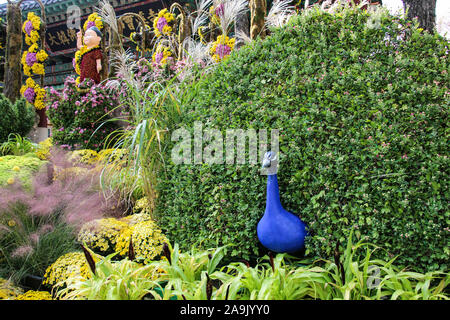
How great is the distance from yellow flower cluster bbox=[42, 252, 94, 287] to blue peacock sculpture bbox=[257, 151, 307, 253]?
51.6 inches

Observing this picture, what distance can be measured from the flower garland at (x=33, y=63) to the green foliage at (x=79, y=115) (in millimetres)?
5085

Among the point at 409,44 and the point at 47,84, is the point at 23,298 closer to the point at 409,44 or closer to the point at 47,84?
the point at 409,44

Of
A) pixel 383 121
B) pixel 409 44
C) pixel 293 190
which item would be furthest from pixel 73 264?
pixel 409 44

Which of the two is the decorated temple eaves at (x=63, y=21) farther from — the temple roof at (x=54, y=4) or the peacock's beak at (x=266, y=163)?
the peacock's beak at (x=266, y=163)

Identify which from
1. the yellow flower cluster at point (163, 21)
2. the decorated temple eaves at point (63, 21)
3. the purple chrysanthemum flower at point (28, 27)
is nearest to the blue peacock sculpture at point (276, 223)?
the yellow flower cluster at point (163, 21)

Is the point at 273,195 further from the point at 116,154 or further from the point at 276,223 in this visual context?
the point at 116,154

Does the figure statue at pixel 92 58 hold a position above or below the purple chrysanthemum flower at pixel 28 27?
below

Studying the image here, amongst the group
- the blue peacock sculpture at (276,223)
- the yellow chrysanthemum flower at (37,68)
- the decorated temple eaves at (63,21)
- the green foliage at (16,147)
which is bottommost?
the blue peacock sculpture at (276,223)

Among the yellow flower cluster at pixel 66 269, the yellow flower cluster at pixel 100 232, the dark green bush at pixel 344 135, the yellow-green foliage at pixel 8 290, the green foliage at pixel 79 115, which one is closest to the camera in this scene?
the dark green bush at pixel 344 135

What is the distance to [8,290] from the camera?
2275 mm

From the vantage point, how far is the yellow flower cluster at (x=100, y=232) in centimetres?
269

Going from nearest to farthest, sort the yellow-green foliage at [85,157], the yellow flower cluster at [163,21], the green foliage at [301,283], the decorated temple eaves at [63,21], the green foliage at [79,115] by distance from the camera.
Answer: the green foliage at [301,283], the yellow-green foliage at [85,157], the green foliage at [79,115], the yellow flower cluster at [163,21], the decorated temple eaves at [63,21]

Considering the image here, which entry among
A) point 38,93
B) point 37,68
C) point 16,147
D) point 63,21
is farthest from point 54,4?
point 16,147

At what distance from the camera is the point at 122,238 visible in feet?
8.82
